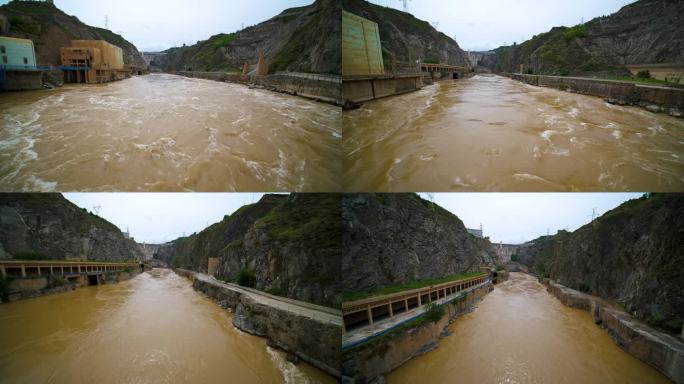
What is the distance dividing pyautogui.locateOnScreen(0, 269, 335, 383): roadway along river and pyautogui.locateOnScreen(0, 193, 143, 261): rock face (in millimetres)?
2036

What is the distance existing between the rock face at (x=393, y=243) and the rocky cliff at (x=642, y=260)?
550cm

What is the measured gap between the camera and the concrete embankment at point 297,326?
200 inches

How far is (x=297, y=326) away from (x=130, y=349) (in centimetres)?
345

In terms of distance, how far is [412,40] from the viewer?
45.8 m

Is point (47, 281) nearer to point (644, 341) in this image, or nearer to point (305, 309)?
point (305, 309)

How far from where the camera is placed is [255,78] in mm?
24094

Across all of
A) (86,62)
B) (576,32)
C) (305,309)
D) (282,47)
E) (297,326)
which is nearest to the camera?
(297,326)

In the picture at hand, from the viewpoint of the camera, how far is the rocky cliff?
6.80 m

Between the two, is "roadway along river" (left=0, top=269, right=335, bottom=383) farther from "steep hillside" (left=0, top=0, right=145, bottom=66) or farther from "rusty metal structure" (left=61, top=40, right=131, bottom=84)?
"rusty metal structure" (left=61, top=40, right=131, bottom=84)

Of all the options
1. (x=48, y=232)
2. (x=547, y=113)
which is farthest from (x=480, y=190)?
(x=48, y=232)

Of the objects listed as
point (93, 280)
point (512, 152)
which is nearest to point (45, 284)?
point (93, 280)

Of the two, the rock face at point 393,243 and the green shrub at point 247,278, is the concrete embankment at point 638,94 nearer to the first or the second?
the rock face at point 393,243

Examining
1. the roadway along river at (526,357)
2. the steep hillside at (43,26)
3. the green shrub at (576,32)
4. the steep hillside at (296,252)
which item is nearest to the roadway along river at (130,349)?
the steep hillside at (296,252)

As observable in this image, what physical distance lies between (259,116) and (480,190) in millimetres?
7660
